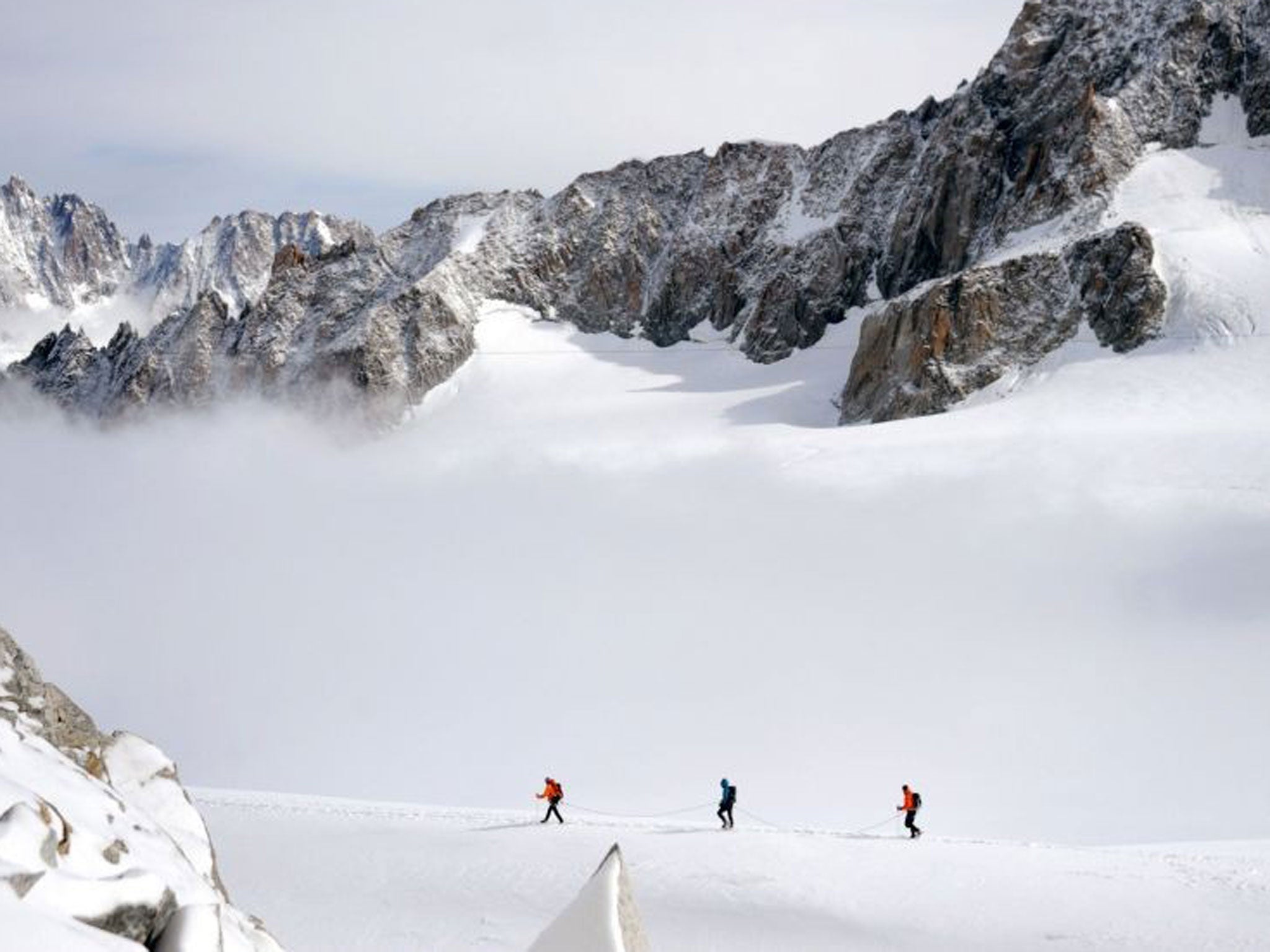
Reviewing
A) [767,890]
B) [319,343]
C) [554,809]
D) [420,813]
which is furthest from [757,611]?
[319,343]

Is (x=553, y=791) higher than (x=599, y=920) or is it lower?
higher

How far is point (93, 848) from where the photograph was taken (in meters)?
9.95

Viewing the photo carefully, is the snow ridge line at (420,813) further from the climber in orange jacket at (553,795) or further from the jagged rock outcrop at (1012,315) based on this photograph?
the jagged rock outcrop at (1012,315)

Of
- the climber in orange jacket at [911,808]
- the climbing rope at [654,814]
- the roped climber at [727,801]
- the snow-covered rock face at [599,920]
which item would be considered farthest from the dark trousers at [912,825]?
the snow-covered rock face at [599,920]

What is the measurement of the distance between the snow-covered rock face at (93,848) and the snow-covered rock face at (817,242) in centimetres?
7005

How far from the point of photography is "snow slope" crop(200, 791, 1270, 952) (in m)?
19.4

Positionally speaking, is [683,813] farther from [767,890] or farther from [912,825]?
[767,890]

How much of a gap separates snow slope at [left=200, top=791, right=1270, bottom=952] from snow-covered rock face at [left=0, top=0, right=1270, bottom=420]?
5955 cm

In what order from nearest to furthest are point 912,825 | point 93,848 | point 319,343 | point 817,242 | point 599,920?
1. point 599,920
2. point 93,848
3. point 912,825
4. point 817,242
5. point 319,343

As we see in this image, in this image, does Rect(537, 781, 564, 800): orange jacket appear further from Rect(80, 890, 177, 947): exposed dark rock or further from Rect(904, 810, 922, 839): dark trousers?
Rect(80, 890, 177, 947): exposed dark rock

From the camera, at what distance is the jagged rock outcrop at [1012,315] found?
7588 centimetres

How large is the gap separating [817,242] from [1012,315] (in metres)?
32.7

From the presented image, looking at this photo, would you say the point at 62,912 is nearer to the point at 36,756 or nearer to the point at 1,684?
the point at 36,756

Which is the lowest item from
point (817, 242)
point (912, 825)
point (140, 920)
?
point (140, 920)
